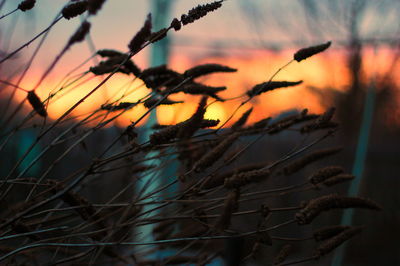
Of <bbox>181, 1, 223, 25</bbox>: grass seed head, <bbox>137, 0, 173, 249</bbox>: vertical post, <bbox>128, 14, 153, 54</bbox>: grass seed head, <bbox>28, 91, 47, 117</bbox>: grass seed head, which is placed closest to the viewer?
<bbox>181, 1, 223, 25</bbox>: grass seed head

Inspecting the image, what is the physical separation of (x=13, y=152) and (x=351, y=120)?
5105mm

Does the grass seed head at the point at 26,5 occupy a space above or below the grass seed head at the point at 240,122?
above

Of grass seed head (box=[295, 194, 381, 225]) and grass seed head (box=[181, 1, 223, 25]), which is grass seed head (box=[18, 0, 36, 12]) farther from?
grass seed head (box=[295, 194, 381, 225])

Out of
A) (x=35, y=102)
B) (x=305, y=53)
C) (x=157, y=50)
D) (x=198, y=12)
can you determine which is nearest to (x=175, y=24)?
(x=198, y=12)

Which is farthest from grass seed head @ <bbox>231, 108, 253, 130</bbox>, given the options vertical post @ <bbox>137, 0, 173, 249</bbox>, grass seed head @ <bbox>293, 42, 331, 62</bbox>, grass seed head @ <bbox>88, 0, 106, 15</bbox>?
vertical post @ <bbox>137, 0, 173, 249</bbox>

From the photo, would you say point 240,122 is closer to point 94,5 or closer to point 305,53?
point 305,53

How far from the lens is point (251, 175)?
0.98 m

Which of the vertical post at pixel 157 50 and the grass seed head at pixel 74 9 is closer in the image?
the grass seed head at pixel 74 9

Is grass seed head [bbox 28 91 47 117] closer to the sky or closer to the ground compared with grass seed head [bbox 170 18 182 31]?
closer to the sky

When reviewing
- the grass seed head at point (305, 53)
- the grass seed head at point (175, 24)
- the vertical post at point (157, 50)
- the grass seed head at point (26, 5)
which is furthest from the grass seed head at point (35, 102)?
the vertical post at point (157, 50)

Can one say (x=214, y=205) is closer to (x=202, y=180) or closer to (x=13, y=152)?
(x=202, y=180)

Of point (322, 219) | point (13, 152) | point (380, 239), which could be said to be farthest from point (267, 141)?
point (13, 152)

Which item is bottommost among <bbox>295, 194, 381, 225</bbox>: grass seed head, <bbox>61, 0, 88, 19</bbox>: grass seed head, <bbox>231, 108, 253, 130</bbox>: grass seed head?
<bbox>295, 194, 381, 225</bbox>: grass seed head

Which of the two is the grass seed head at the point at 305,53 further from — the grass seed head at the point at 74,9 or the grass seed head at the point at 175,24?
the grass seed head at the point at 74,9
